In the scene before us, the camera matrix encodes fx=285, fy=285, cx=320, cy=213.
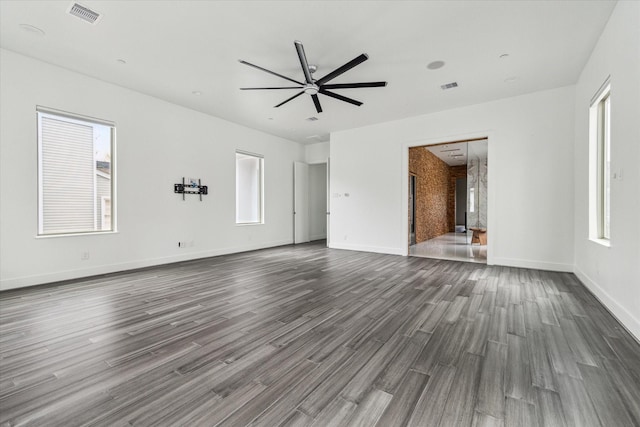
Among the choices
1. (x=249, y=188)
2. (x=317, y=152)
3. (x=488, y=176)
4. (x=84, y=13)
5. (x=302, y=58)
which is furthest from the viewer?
(x=317, y=152)

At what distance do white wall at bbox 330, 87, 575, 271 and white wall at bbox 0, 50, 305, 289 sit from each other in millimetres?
3276

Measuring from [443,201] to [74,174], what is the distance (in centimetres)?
1192

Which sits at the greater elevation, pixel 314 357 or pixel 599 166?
pixel 599 166

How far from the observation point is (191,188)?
611cm

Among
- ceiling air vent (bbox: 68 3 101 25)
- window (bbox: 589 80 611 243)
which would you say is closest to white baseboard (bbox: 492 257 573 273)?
window (bbox: 589 80 611 243)

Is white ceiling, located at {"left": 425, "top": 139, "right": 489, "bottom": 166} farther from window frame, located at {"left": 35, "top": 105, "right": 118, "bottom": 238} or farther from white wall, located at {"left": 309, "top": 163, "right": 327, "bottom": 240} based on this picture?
window frame, located at {"left": 35, "top": 105, "right": 118, "bottom": 238}

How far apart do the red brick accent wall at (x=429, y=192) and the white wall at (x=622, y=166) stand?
430 centimetres

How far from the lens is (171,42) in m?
3.61

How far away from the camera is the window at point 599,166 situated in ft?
12.4

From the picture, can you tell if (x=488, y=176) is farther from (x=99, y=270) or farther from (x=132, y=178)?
(x=99, y=270)

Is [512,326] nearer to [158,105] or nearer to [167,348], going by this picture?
[167,348]

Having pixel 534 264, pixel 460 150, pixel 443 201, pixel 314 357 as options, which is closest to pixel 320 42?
pixel 314 357

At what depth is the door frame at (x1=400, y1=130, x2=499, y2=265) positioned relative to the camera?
5.54 metres

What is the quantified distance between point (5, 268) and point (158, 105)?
348cm
